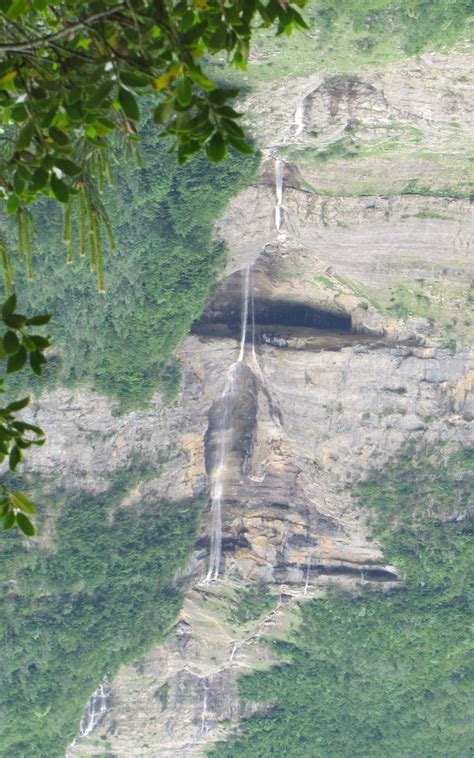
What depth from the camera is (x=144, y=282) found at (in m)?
20.1

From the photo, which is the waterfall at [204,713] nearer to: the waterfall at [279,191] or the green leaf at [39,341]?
the waterfall at [279,191]

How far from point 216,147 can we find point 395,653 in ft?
60.8

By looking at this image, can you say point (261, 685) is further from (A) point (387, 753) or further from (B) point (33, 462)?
(B) point (33, 462)

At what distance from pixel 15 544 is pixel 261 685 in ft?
23.5

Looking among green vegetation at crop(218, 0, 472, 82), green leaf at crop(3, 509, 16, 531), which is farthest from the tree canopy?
green vegetation at crop(218, 0, 472, 82)

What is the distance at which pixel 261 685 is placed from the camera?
71.9ft

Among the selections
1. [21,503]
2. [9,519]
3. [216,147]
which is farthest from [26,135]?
[9,519]

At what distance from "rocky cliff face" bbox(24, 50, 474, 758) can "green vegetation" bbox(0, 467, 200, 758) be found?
0.64 metres

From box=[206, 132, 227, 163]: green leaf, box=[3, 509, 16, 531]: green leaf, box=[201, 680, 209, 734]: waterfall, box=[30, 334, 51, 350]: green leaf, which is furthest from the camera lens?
box=[201, 680, 209, 734]: waterfall

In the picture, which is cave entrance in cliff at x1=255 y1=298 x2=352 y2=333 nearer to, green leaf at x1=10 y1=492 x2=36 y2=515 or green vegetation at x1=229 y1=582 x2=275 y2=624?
green vegetation at x1=229 y1=582 x2=275 y2=624

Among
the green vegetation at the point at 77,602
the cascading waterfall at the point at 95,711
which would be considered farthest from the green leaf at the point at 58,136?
the cascading waterfall at the point at 95,711

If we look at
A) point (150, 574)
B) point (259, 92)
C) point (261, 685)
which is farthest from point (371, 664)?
point (259, 92)

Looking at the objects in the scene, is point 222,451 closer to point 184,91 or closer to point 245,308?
point 245,308

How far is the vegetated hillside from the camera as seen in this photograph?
755 inches
